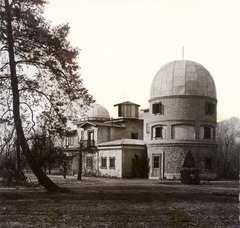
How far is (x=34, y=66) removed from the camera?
727cm

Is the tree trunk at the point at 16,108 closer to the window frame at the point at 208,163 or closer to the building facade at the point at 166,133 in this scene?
the building facade at the point at 166,133

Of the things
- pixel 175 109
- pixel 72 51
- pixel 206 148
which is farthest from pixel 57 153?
pixel 175 109

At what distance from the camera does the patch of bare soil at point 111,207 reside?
6184 mm

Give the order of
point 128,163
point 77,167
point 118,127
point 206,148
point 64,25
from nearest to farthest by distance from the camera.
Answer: point 64,25 < point 77,167 < point 118,127 < point 206,148 < point 128,163

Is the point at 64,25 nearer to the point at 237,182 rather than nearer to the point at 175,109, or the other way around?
the point at 237,182

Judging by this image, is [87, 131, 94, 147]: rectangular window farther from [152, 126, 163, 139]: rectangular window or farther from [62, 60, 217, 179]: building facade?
[152, 126, 163, 139]: rectangular window

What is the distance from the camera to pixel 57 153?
721cm

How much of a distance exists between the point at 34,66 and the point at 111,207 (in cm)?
292

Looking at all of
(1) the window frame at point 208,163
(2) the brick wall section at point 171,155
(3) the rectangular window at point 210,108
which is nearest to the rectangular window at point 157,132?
(2) the brick wall section at point 171,155

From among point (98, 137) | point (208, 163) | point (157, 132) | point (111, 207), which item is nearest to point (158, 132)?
point (157, 132)

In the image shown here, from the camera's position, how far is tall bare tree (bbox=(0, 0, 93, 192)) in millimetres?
7059

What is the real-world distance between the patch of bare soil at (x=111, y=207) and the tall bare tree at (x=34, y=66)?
48cm

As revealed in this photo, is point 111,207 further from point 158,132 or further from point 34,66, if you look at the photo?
point 158,132

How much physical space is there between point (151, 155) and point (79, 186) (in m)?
7.85
